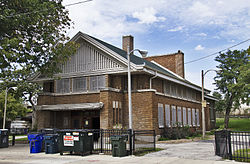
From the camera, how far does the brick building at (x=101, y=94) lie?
22938 mm

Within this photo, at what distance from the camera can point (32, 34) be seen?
21688 mm

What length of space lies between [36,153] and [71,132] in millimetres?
3084

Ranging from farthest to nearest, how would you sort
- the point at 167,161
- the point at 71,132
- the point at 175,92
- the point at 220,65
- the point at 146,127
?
the point at 220,65
the point at 175,92
the point at 146,127
the point at 71,132
the point at 167,161

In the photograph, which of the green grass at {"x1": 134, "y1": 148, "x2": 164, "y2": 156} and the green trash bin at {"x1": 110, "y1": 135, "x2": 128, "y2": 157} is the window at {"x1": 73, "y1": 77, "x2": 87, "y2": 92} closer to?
the green grass at {"x1": 134, "y1": 148, "x2": 164, "y2": 156}

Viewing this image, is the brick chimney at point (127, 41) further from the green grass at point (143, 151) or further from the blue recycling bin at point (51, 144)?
the blue recycling bin at point (51, 144)

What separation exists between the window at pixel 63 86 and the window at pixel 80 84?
751mm

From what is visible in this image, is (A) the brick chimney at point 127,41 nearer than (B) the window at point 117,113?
No

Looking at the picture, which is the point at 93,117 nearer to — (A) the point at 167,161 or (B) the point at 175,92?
(B) the point at 175,92

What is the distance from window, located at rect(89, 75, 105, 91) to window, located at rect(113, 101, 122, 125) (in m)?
1.97

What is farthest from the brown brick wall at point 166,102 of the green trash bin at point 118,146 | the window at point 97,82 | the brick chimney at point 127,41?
the green trash bin at point 118,146

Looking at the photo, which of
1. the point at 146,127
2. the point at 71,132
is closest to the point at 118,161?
the point at 71,132

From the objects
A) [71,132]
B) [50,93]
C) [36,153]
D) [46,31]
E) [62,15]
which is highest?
[62,15]

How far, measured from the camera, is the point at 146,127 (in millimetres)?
22953

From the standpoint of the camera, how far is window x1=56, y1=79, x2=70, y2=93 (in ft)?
84.6
